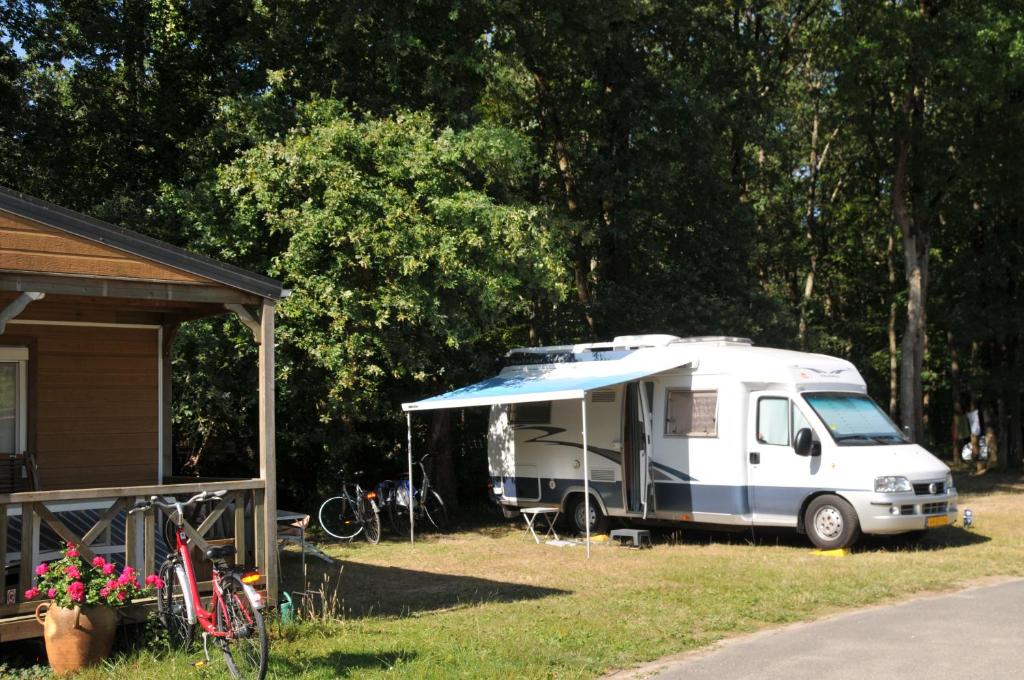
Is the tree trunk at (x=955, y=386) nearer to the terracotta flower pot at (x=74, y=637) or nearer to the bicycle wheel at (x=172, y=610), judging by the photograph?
the bicycle wheel at (x=172, y=610)

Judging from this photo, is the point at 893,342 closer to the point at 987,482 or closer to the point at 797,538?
the point at 987,482

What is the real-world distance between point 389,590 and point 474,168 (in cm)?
803

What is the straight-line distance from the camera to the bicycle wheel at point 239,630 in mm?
7434

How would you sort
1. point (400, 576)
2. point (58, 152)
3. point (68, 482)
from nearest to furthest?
point (68, 482) < point (400, 576) < point (58, 152)

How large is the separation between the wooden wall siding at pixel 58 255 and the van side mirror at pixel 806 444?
330 inches

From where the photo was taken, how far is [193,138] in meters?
18.1

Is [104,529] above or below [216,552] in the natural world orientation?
above

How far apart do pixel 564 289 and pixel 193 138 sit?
21.7 ft

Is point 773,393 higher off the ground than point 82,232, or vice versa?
point 82,232

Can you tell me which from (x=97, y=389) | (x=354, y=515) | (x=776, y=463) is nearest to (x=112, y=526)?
(x=97, y=389)

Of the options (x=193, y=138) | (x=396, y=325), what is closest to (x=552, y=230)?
(x=396, y=325)

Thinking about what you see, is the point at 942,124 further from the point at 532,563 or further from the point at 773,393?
the point at 532,563

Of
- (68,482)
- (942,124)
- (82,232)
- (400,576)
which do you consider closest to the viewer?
A: (82,232)

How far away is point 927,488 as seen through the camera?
535 inches
